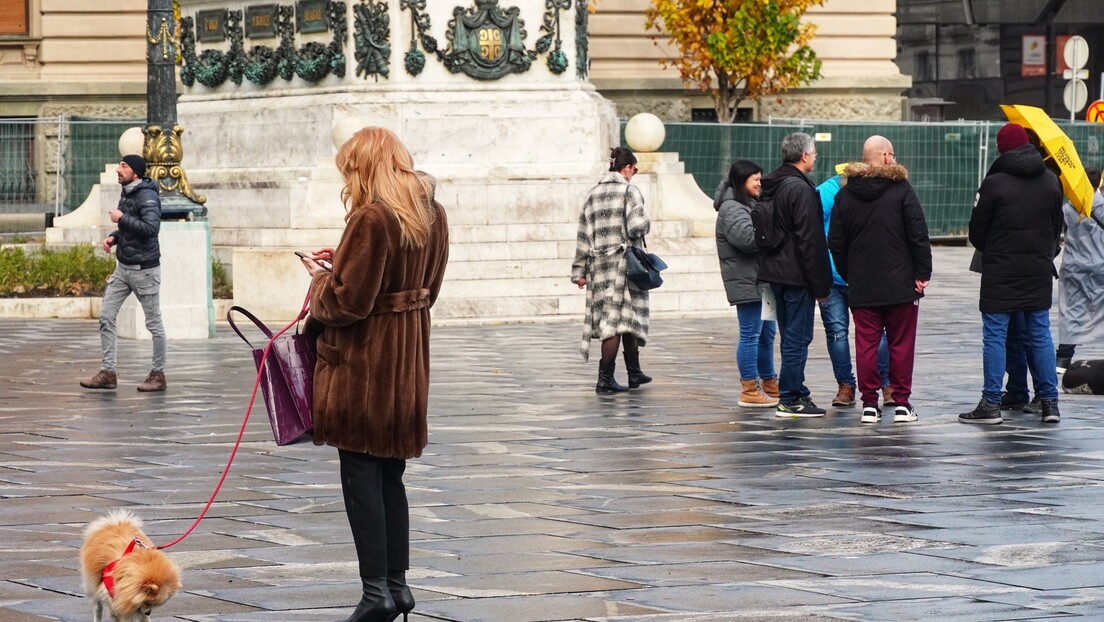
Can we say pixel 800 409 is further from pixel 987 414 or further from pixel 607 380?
pixel 607 380

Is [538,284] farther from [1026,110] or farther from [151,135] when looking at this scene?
[1026,110]

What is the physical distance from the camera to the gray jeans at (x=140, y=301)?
13234 millimetres

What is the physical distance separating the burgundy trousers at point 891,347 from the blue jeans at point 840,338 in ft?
1.63

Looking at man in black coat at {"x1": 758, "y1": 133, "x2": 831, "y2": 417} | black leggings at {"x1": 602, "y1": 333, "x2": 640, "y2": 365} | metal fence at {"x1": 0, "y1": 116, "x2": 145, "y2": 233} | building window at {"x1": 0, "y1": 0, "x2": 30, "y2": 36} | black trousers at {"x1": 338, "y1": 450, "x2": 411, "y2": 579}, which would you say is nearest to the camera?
black trousers at {"x1": 338, "y1": 450, "x2": 411, "y2": 579}

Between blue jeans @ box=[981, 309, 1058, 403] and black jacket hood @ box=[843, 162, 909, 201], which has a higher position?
black jacket hood @ box=[843, 162, 909, 201]

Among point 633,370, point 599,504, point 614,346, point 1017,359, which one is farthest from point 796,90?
point 599,504

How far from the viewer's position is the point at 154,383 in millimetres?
13164

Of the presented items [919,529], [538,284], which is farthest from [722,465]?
[538,284]

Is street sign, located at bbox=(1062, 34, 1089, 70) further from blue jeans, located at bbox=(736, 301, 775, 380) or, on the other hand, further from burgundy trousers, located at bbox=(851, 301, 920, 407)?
burgundy trousers, located at bbox=(851, 301, 920, 407)

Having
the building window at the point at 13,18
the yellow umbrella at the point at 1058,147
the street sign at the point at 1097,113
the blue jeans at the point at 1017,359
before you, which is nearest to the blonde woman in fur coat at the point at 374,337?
the blue jeans at the point at 1017,359

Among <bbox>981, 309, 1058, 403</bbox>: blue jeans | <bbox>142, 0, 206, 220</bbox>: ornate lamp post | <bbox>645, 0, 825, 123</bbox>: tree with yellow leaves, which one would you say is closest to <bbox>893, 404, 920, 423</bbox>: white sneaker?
<bbox>981, 309, 1058, 403</bbox>: blue jeans

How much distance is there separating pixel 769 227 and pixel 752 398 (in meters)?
1.15

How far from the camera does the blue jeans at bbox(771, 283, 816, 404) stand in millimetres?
11688

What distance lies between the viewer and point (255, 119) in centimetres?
2241
